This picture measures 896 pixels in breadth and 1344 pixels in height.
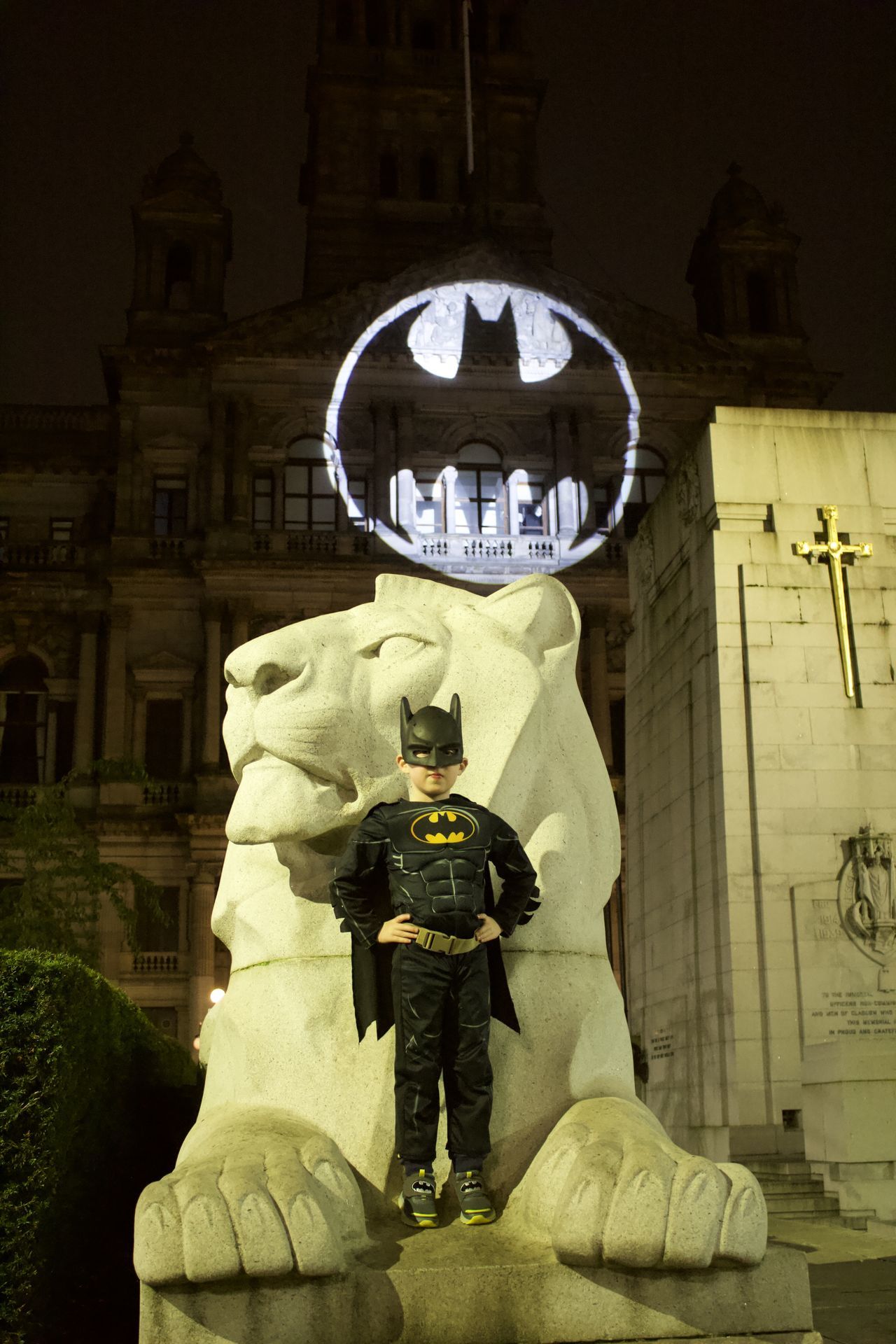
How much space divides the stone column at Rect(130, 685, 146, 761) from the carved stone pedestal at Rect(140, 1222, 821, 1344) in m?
32.8

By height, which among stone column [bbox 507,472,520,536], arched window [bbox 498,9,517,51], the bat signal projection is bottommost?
stone column [bbox 507,472,520,536]

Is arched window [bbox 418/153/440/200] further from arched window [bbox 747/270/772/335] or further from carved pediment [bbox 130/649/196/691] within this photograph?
carved pediment [bbox 130/649/196/691]

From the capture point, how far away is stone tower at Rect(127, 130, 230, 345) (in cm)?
3928

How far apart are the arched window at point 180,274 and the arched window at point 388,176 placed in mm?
7639

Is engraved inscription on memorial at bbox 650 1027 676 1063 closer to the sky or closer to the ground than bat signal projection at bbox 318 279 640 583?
closer to the ground

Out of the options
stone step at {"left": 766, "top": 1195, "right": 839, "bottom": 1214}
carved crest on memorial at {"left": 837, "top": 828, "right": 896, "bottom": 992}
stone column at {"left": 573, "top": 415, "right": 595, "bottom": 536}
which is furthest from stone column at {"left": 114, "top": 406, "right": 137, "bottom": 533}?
stone step at {"left": 766, "top": 1195, "right": 839, "bottom": 1214}

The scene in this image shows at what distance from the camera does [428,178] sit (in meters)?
45.6

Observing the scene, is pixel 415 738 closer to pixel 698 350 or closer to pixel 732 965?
pixel 732 965

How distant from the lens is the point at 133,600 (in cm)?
3638

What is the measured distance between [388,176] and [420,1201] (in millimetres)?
45703

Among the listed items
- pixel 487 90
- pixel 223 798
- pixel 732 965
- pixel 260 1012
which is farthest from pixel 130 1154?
pixel 487 90

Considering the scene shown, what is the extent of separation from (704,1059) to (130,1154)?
6.74 metres

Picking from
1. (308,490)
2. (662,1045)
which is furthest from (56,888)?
(308,490)

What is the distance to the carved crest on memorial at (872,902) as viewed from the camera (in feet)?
36.7
